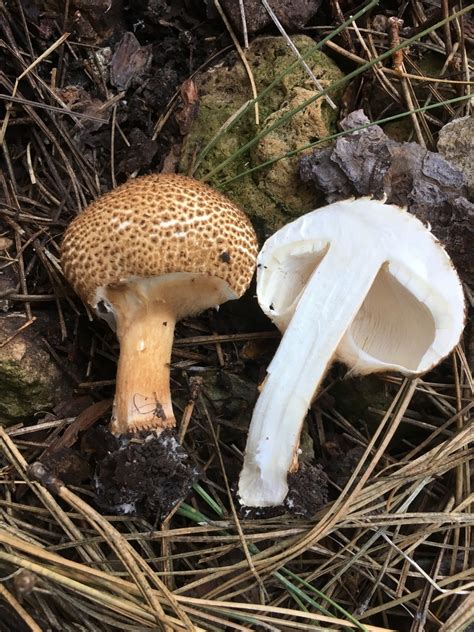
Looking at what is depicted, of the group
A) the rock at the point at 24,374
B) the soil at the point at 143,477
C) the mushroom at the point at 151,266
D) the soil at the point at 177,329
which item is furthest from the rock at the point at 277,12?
the soil at the point at 143,477

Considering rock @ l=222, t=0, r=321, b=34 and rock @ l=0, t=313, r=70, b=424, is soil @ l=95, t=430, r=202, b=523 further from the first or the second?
rock @ l=222, t=0, r=321, b=34


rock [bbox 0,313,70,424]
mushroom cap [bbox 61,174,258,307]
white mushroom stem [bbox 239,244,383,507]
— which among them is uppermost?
mushroom cap [bbox 61,174,258,307]

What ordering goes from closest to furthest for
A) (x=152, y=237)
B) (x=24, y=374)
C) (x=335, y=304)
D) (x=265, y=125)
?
(x=152, y=237), (x=335, y=304), (x=24, y=374), (x=265, y=125)

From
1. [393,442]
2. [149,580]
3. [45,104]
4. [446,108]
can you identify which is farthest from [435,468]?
[45,104]

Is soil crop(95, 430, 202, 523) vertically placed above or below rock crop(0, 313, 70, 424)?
below

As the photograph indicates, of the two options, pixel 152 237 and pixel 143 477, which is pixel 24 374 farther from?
pixel 152 237

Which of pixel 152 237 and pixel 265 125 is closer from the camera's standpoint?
pixel 152 237

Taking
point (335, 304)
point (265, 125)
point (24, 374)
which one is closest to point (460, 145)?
point (265, 125)

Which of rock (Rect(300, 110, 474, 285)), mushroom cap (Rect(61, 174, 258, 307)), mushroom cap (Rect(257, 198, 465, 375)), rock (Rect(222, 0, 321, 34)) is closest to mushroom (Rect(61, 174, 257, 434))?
mushroom cap (Rect(61, 174, 258, 307))
